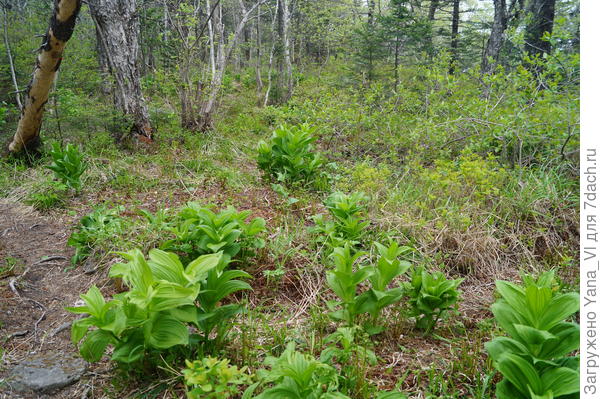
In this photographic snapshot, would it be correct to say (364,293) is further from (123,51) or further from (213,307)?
(123,51)

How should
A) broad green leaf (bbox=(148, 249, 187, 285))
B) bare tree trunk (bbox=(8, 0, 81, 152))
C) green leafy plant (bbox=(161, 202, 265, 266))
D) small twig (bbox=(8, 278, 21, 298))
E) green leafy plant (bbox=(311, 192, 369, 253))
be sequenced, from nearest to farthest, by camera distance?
broad green leaf (bbox=(148, 249, 187, 285)) < green leafy plant (bbox=(161, 202, 265, 266)) < small twig (bbox=(8, 278, 21, 298)) < green leafy plant (bbox=(311, 192, 369, 253)) < bare tree trunk (bbox=(8, 0, 81, 152))

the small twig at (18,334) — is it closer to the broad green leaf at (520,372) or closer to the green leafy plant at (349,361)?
the green leafy plant at (349,361)

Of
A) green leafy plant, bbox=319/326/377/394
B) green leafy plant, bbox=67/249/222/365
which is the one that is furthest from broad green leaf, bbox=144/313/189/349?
green leafy plant, bbox=319/326/377/394

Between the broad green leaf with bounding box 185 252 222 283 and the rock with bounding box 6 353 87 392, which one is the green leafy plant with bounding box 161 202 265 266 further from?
the rock with bounding box 6 353 87 392

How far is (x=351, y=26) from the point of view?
1559 centimetres

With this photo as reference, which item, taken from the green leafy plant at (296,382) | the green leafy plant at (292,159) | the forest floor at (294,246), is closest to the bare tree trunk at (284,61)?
the forest floor at (294,246)

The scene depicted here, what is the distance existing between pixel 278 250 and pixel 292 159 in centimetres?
195

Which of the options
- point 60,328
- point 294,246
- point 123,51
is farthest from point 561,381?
point 123,51

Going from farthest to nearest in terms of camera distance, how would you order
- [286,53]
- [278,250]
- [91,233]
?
[286,53] → [91,233] → [278,250]

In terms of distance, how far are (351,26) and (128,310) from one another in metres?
16.2

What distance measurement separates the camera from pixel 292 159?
491 centimetres

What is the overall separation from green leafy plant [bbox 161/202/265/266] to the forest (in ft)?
0.07

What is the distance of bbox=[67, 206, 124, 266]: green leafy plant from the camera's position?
11.3ft

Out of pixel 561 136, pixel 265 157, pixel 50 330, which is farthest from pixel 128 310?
pixel 561 136
